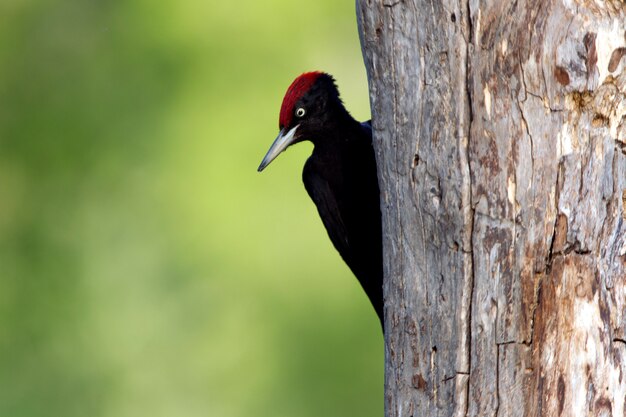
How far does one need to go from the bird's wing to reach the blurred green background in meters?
3.94

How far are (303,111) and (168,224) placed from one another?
5476 mm

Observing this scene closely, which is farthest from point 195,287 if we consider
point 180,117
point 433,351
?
point 433,351

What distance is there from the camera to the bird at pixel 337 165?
391cm

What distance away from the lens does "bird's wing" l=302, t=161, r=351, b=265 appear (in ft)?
A: 13.0

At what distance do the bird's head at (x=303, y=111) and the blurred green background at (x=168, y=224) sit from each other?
12.8 ft

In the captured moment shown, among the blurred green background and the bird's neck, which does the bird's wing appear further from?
the blurred green background

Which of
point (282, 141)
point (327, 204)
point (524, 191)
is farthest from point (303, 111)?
point (524, 191)

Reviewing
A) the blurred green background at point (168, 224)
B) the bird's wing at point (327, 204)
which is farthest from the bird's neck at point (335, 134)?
the blurred green background at point (168, 224)

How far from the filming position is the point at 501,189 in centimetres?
244

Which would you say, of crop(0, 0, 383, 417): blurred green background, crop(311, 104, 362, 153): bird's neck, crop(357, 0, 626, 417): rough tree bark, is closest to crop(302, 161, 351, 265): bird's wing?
crop(311, 104, 362, 153): bird's neck

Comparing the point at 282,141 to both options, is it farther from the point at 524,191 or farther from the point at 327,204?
the point at 524,191

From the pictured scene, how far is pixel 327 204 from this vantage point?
13.1 ft

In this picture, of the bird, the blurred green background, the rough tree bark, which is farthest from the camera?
the blurred green background

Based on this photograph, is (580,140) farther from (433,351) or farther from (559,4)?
(433,351)
